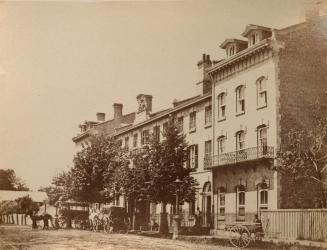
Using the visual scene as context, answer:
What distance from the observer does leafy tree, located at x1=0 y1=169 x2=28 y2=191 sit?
298 inches

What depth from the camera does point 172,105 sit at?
8.59 meters

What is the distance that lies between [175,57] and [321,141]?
91.7 inches

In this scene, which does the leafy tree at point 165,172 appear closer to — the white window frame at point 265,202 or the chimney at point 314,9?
the white window frame at point 265,202

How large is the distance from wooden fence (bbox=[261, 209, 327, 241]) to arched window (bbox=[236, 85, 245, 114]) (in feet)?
5.99

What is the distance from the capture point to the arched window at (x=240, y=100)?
8.68 meters

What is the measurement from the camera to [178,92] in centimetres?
780

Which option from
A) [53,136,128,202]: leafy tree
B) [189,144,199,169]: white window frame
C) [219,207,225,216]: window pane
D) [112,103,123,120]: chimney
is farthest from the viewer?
[189,144,199,169]: white window frame

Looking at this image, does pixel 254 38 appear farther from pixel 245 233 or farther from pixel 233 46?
pixel 245 233

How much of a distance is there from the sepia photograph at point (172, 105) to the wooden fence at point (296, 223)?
17 millimetres

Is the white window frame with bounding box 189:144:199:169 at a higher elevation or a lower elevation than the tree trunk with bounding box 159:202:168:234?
higher

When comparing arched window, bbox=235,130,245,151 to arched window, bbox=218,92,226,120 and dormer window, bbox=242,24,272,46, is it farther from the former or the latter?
dormer window, bbox=242,24,272,46

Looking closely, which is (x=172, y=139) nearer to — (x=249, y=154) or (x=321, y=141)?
(x=249, y=154)

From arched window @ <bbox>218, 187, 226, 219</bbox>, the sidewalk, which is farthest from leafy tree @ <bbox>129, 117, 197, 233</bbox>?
arched window @ <bbox>218, 187, 226, 219</bbox>

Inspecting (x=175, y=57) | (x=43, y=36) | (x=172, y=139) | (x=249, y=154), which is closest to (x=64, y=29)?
(x=43, y=36)
